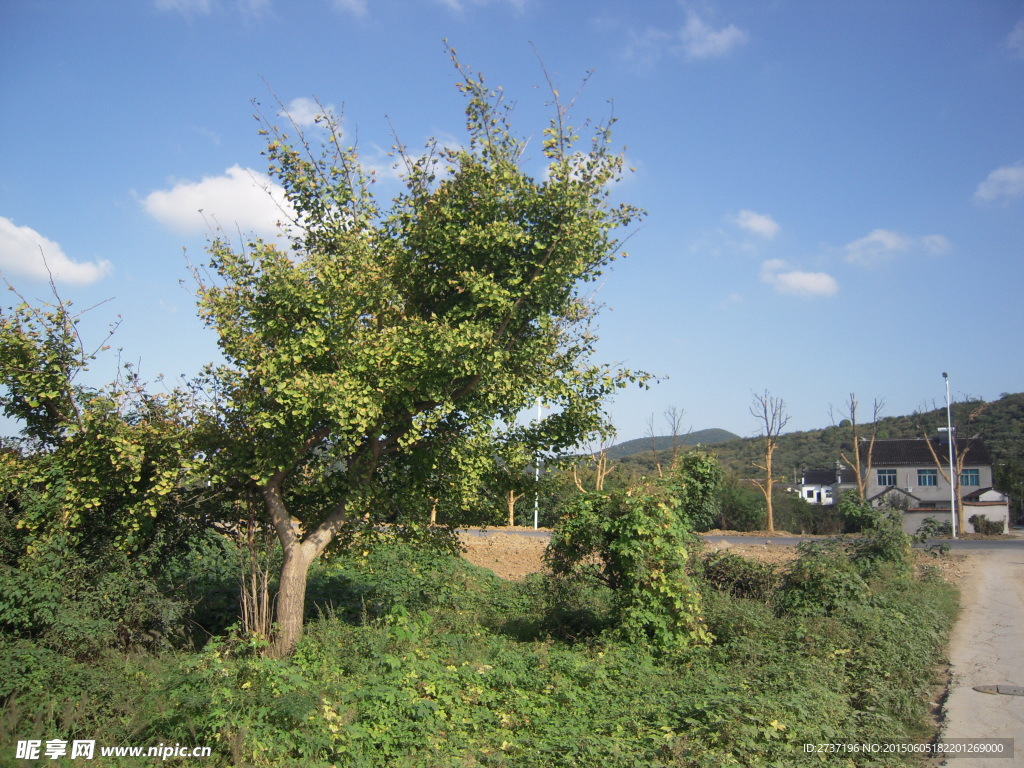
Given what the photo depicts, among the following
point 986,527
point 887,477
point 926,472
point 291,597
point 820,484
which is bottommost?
point 986,527

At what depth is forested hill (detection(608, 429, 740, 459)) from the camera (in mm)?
44934

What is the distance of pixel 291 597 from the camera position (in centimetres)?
907

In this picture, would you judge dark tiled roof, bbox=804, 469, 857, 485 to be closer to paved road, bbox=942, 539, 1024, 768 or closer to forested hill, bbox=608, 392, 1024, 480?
forested hill, bbox=608, 392, 1024, 480

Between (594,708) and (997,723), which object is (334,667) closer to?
(594,708)

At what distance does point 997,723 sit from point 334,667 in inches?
252

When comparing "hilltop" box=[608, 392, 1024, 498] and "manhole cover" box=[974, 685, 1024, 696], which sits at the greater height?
"hilltop" box=[608, 392, 1024, 498]

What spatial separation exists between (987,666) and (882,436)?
78.7m

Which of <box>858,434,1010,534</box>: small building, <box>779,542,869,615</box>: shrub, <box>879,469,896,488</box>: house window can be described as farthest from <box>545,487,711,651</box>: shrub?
<box>879,469,896,488</box>: house window

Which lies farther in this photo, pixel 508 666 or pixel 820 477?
pixel 820 477

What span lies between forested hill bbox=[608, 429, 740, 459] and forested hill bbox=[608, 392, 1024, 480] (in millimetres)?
1857

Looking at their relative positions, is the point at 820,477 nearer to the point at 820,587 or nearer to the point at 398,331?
the point at 820,587

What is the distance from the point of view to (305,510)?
10188 mm

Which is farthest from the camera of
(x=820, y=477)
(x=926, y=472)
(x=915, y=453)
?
(x=820, y=477)

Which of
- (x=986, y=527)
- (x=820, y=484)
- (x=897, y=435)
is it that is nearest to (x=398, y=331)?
(x=986, y=527)
